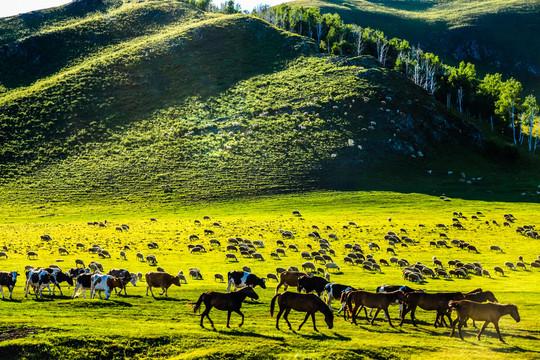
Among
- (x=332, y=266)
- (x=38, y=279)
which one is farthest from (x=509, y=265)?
(x=38, y=279)

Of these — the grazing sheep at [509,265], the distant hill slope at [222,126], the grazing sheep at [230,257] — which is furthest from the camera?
the distant hill slope at [222,126]

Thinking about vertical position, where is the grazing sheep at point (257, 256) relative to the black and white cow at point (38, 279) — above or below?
below

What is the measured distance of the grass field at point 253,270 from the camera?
18172 mm

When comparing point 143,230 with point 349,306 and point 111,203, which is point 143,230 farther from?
point 349,306

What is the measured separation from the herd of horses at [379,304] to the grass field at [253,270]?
0.71m

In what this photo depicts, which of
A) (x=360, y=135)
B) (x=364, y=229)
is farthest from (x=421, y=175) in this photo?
(x=364, y=229)

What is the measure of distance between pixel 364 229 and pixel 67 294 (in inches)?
1639

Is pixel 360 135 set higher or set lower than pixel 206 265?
higher

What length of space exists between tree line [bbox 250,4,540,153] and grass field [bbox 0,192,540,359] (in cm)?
5962

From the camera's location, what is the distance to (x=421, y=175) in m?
97.7

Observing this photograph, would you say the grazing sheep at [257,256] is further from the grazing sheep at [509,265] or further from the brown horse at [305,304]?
the grazing sheep at [509,265]

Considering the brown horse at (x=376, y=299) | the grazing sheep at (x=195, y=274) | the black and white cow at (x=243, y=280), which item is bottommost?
the grazing sheep at (x=195, y=274)

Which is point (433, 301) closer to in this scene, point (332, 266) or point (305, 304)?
point (305, 304)

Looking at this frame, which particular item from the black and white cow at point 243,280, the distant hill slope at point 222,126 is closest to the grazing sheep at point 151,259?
the black and white cow at point 243,280
